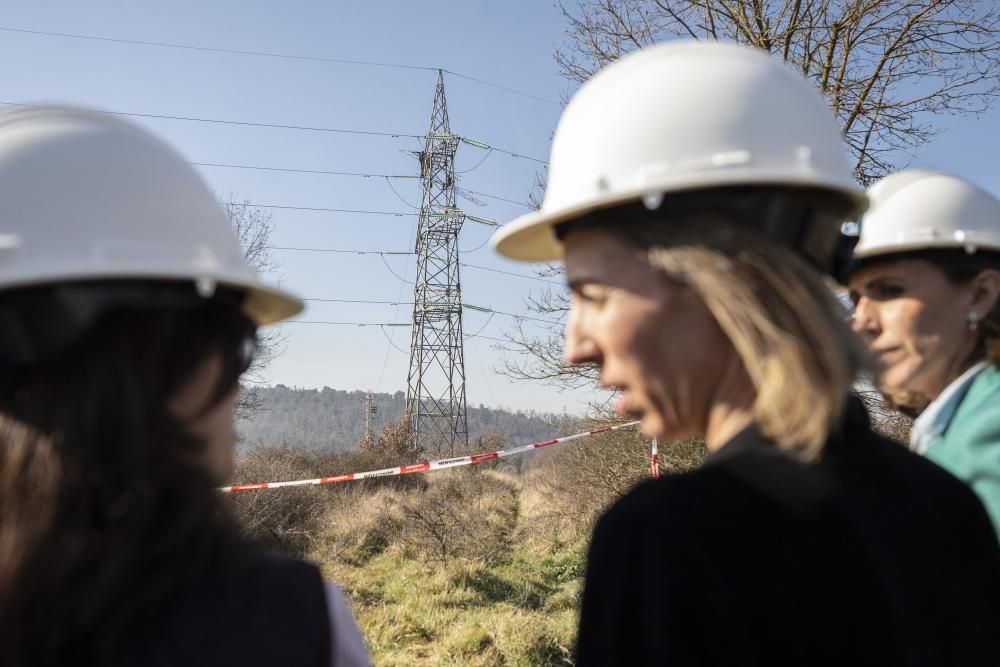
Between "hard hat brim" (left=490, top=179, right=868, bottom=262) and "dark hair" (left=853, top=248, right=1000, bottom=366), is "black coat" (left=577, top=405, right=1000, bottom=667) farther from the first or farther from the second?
"dark hair" (left=853, top=248, right=1000, bottom=366)

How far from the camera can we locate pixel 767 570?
0.98 meters

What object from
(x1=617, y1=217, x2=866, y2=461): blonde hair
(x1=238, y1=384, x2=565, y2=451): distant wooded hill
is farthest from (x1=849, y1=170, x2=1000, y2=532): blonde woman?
(x1=238, y1=384, x2=565, y2=451): distant wooded hill

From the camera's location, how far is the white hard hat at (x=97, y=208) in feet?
3.86

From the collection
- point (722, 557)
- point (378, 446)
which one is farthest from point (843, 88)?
point (378, 446)

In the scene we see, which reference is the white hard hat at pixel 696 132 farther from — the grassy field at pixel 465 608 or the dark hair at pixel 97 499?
the grassy field at pixel 465 608

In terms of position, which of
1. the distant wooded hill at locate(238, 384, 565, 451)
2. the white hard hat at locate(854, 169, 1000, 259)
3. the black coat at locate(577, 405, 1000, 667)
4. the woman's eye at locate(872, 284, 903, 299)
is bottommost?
the distant wooded hill at locate(238, 384, 565, 451)

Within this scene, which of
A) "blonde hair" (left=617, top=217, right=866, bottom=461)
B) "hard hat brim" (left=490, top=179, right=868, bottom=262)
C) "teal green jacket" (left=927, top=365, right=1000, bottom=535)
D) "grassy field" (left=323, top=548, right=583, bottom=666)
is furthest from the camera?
"grassy field" (left=323, top=548, right=583, bottom=666)

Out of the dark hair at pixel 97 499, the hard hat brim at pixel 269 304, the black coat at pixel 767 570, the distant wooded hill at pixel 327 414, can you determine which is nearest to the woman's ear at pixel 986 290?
the black coat at pixel 767 570

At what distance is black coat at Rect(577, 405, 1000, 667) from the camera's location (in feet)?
3.12

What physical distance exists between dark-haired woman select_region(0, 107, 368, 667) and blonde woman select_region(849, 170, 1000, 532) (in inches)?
68.7

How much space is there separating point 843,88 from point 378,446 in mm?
24622

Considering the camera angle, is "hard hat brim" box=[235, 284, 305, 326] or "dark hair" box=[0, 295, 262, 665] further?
"hard hat brim" box=[235, 284, 305, 326]

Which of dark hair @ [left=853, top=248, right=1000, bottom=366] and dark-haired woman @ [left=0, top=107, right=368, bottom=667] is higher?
dark hair @ [left=853, top=248, right=1000, bottom=366]

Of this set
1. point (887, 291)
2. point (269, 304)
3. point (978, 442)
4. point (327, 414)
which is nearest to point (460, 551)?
point (887, 291)
